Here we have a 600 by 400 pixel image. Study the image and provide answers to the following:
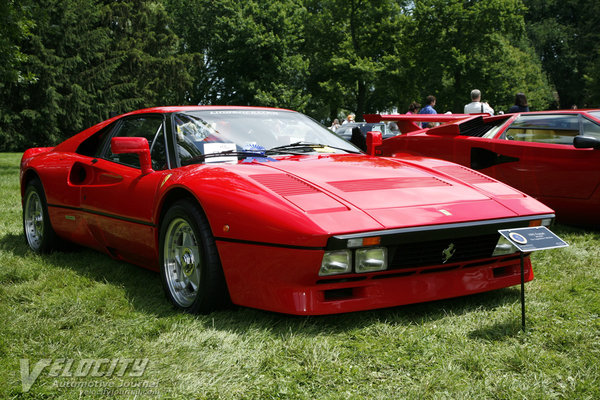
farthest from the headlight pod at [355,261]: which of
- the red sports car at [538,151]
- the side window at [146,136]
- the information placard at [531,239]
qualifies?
the red sports car at [538,151]

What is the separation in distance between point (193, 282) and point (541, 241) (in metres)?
1.74

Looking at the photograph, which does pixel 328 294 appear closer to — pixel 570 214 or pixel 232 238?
pixel 232 238

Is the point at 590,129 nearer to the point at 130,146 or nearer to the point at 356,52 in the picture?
the point at 130,146

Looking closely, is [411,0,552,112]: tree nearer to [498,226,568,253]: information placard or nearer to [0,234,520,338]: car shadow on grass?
[0,234,520,338]: car shadow on grass

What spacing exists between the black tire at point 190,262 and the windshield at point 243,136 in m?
0.49

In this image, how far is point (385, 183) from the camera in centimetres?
328

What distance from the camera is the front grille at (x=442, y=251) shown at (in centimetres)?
288

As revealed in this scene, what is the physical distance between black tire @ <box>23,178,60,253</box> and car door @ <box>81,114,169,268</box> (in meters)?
0.71

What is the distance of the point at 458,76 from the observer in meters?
37.2

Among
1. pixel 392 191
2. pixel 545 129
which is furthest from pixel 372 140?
pixel 545 129

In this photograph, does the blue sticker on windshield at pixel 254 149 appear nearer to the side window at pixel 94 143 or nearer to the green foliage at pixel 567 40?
the side window at pixel 94 143

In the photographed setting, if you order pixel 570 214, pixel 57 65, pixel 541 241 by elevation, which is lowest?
pixel 570 214

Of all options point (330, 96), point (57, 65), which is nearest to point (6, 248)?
point (57, 65)

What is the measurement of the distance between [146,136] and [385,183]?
5.93 ft
